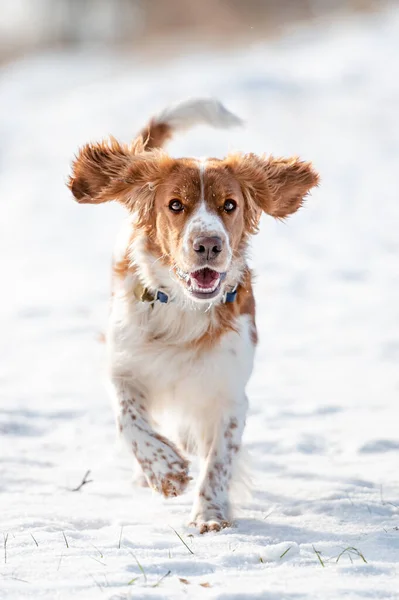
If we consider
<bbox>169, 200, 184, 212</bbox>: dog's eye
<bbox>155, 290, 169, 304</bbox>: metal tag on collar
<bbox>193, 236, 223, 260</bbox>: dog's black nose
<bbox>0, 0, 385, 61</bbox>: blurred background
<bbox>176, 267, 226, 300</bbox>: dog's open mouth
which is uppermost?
<bbox>0, 0, 385, 61</bbox>: blurred background

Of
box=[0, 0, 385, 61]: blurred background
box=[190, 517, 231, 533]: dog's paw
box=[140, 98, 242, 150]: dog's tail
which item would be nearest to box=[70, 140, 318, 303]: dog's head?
box=[140, 98, 242, 150]: dog's tail

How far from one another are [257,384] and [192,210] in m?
2.64

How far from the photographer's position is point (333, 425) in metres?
5.11

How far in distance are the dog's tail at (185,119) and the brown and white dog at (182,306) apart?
482 millimetres

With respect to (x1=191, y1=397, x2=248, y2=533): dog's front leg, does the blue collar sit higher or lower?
higher

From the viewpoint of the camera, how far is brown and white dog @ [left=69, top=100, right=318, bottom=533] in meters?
3.54

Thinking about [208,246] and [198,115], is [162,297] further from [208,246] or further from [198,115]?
[198,115]

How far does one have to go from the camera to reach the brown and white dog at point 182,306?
354 cm

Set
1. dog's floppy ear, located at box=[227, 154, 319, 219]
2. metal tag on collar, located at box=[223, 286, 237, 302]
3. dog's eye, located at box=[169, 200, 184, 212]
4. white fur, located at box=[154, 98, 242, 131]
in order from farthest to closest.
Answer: white fur, located at box=[154, 98, 242, 131] < dog's floppy ear, located at box=[227, 154, 319, 219] < metal tag on collar, located at box=[223, 286, 237, 302] < dog's eye, located at box=[169, 200, 184, 212]

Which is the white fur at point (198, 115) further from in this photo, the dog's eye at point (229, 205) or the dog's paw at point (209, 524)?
the dog's paw at point (209, 524)

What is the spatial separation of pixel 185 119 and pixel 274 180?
724 mm

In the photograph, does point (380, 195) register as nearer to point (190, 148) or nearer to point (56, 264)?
point (190, 148)

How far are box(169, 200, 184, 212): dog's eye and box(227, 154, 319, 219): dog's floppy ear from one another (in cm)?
35

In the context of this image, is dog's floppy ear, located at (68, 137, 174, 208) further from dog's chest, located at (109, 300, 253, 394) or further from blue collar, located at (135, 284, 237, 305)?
dog's chest, located at (109, 300, 253, 394)
